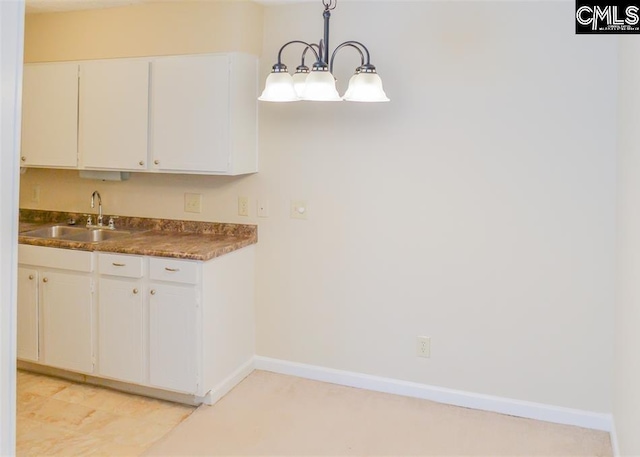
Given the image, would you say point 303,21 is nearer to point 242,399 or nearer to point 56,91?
point 56,91

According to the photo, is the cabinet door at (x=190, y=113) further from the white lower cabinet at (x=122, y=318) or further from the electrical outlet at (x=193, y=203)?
the white lower cabinet at (x=122, y=318)

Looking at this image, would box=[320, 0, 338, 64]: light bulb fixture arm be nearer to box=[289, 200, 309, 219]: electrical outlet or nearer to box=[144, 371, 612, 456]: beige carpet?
box=[289, 200, 309, 219]: electrical outlet

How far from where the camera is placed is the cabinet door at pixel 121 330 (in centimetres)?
302

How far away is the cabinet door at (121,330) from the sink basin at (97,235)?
1.81 feet

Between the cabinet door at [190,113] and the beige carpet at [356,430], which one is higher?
the cabinet door at [190,113]

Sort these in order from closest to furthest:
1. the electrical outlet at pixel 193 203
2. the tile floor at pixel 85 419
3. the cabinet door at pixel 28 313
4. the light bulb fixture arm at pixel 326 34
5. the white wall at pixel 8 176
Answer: the white wall at pixel 8 176, the tile floor at pixel 85 419, the light bulb fixture arm at pixel 326 34, the cabinet door at pixel 28 313, the electrical outlet at pixel 193 203

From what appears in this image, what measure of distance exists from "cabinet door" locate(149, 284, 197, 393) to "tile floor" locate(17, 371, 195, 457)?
0.56 feet

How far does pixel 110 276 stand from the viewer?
3.06m

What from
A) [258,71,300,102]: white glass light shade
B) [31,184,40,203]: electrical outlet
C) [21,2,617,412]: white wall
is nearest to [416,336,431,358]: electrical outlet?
[21,2,617,412]: white wall

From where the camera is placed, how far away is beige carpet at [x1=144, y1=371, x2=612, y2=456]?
2.58 metres

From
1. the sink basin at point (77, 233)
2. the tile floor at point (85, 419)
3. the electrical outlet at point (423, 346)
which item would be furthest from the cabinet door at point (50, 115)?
the electrical outlet at point (423, 346)

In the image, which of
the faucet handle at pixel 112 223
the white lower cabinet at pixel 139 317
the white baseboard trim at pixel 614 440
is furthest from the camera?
the faucet handle at pixel 112 223

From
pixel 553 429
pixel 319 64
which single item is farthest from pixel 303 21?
pixel 553 429

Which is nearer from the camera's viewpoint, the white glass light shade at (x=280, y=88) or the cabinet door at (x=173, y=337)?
the white glass light shade at (x=280, y=88)
